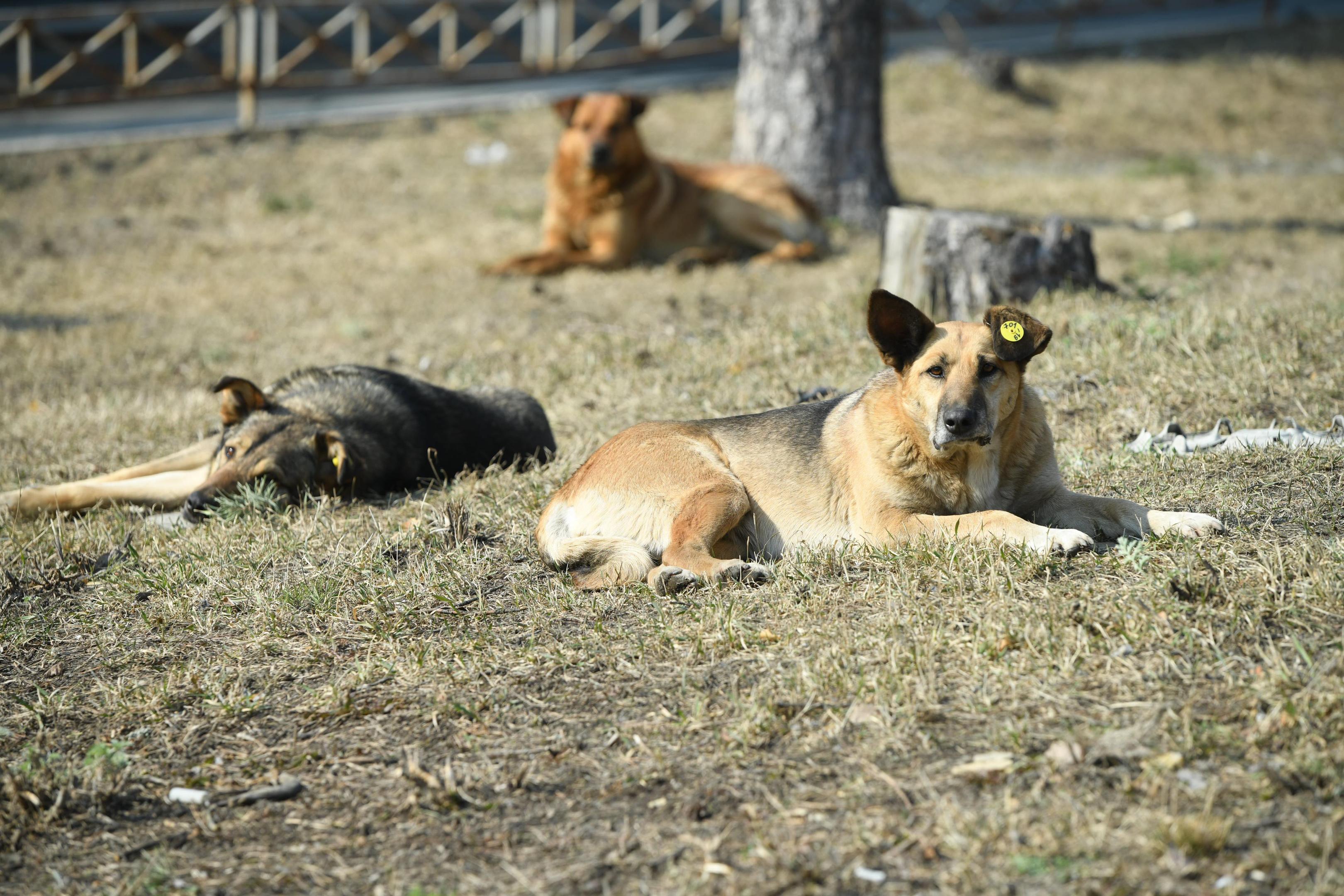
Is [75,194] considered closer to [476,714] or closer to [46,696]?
[46,696]

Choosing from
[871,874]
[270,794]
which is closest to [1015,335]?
[871,874]

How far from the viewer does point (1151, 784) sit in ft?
10.4

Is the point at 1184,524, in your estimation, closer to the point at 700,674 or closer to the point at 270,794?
the point at 700,674

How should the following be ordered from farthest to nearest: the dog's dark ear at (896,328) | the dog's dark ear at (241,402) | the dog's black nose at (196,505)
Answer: the dog's dark ear at (241,402), the dog's black nose at (196,505), the dog's dark ear at (896,328)

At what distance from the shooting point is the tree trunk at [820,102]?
12117mm

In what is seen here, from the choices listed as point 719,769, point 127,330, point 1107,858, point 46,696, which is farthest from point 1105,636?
point 127,330

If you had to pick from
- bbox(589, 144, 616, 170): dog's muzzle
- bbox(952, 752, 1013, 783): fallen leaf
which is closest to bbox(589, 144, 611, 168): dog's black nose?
bbox(589, 144, 616, 170): dog's muzzle

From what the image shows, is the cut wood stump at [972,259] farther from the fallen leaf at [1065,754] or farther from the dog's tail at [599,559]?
the fallen leaf at [1065,754]

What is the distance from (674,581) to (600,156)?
7482 mm

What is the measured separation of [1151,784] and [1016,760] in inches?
14.0

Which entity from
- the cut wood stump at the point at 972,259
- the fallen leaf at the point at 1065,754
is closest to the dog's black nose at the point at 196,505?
the fallen leaf at the point at 1065,754

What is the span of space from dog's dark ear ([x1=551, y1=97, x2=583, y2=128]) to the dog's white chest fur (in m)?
7.81

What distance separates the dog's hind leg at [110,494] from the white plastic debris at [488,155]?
1034cm

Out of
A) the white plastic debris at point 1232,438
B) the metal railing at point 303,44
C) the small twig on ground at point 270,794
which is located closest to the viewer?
the small twig on ground at point 270,794
